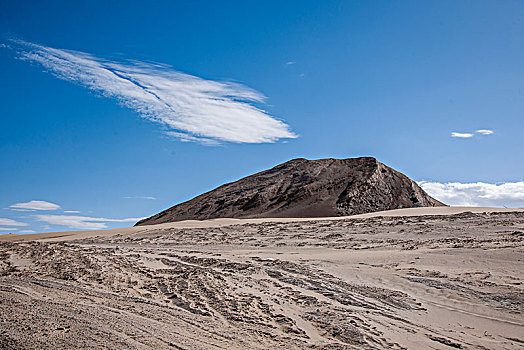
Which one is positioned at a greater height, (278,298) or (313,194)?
(313,194)

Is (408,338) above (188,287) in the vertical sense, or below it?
below

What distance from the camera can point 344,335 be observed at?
5.00 metres

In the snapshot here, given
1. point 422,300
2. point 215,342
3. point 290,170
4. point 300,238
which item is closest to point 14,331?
point 215,342

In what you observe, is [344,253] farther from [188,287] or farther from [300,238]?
[188,287]

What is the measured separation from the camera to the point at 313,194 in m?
48.8

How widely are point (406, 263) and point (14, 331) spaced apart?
7.96 m

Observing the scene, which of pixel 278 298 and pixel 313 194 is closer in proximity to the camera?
pixel 278 298

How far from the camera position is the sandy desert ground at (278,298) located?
4805 mm

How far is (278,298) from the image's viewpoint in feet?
22.3

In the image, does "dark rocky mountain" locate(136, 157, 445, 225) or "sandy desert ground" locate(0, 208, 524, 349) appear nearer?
"sandy desert ground" locate(0, 208, 524, 349)

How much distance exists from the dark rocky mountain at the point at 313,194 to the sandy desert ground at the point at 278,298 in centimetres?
3262

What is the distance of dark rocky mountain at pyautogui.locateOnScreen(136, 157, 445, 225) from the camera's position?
150ft

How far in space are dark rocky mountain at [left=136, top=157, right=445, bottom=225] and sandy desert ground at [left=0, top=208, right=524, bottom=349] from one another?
32.6m

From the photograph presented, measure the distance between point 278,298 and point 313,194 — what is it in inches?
1671
